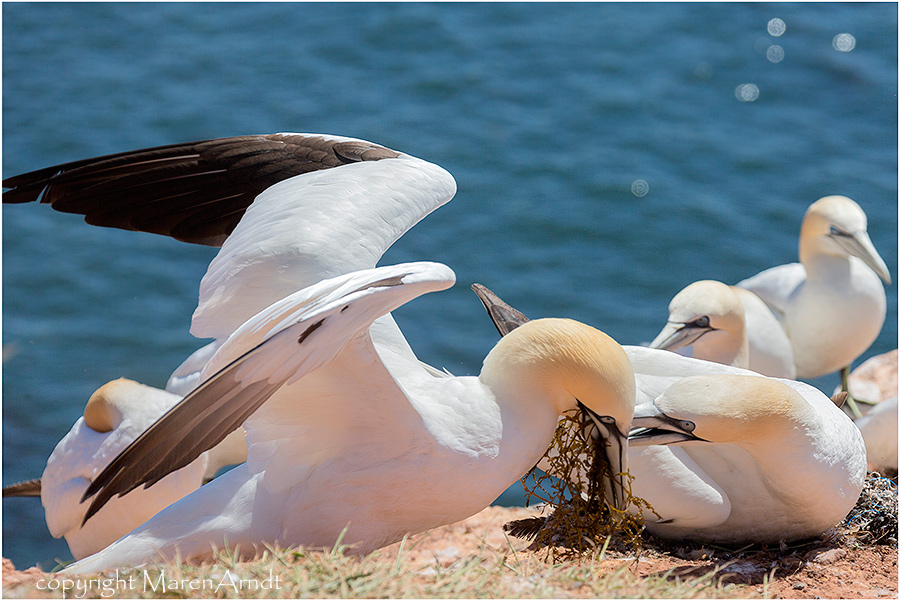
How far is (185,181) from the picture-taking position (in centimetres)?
447

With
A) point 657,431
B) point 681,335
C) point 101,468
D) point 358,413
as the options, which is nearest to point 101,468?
point 101,468

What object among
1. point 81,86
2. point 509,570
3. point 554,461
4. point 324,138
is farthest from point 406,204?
point 81,86

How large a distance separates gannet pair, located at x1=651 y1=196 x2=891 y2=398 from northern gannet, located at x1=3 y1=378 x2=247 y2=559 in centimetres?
358

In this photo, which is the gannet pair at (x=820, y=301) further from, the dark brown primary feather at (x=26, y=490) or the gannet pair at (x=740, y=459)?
the dark brown primary feather at (x=26, y=490)

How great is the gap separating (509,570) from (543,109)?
700cm

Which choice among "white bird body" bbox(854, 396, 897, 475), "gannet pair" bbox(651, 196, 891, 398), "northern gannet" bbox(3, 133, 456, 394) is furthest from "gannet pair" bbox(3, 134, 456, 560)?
"gannet pair" bbox(651, 196, 891, 398)

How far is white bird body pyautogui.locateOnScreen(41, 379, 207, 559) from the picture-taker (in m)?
4.70

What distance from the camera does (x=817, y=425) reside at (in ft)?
12.3

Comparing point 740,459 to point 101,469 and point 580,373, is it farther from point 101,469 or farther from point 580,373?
point 101,469

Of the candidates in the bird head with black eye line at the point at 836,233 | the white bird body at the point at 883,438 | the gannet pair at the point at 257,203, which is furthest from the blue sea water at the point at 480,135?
the gannet pair at the point at 257,203

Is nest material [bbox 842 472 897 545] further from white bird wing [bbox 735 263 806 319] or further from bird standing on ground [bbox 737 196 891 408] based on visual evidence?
white bird wing [bbox 735 263 806 319]

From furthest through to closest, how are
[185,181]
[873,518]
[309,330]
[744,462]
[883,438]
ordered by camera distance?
1. [883,438]
2. [185,181]
3. [873,518]
4. [744,462]
5. [309,330]

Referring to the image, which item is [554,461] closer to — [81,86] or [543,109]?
[543,109]

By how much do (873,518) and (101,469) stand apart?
3474mm
